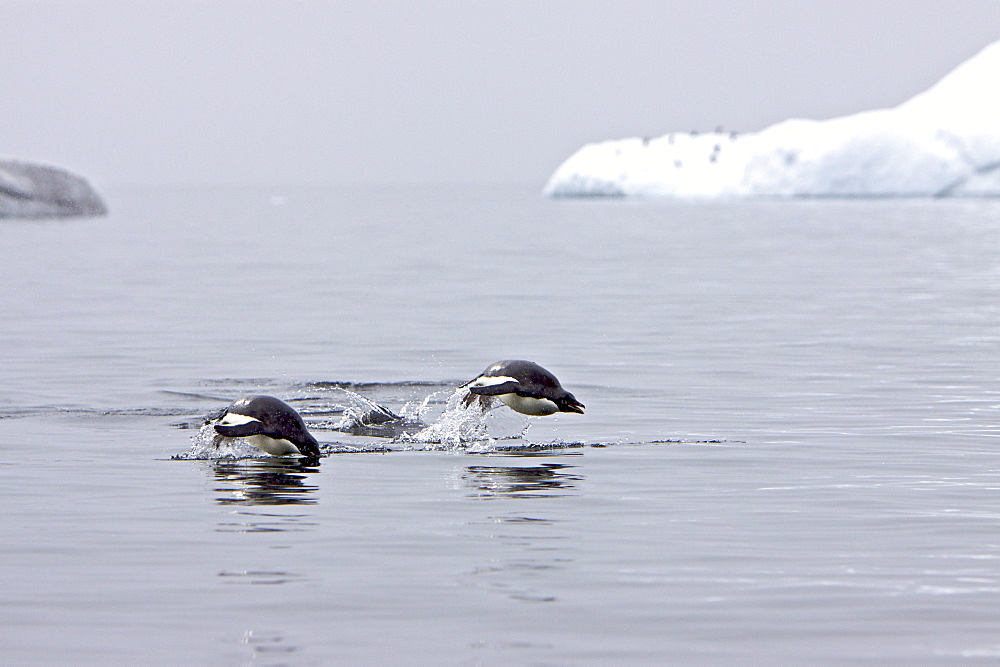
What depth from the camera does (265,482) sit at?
392 inches

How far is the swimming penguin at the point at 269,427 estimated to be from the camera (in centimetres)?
1068

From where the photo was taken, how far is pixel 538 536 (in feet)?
26.6

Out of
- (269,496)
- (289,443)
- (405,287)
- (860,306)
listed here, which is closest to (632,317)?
(860,306)

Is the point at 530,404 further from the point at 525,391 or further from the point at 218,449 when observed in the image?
the point at 218,449

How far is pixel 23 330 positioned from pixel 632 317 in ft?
30.8

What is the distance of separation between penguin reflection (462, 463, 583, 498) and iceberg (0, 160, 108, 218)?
5271 cm

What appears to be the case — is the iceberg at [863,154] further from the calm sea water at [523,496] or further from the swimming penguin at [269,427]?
the swimming penguin at [269,427]

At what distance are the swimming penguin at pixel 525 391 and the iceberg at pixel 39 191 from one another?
5098cm

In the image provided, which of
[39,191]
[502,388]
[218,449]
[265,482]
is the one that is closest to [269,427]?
[218,449]

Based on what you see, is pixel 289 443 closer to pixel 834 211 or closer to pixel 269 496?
pixel 269 496

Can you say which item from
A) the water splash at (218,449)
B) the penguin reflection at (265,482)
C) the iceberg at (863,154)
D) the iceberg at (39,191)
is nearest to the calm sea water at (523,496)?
the penguin reflection at (265,482)

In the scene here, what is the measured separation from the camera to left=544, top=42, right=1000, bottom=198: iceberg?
81500 millimetres

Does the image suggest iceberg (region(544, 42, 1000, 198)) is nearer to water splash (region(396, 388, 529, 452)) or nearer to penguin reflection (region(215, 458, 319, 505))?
water splash (region(396, 388, 529, 452))

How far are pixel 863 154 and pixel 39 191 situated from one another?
45.8m
